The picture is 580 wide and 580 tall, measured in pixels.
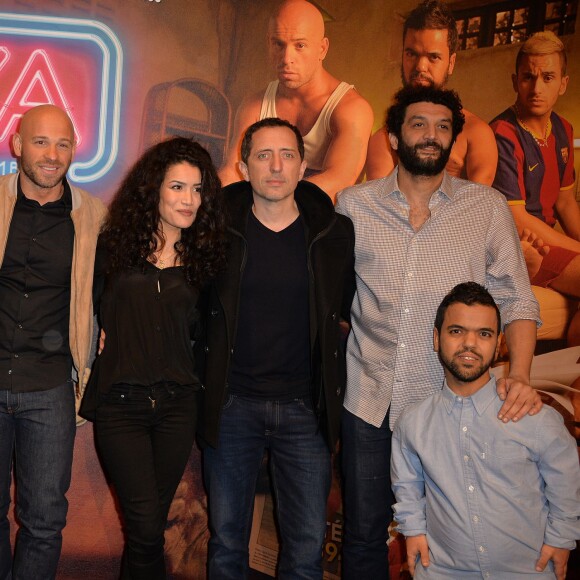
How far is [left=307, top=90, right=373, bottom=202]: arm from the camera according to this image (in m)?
3.76

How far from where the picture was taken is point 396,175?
2900mm

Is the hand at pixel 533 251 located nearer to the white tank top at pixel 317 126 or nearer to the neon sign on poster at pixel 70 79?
the white tank top at pixel 317 126

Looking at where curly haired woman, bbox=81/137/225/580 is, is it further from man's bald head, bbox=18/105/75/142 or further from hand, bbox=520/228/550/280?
hand, bbox=520/228/550/280

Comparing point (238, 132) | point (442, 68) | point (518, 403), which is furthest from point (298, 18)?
point (518, 403)

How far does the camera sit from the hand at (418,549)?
97.0 inches

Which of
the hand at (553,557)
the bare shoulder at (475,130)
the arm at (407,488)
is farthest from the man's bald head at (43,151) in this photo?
the hand at (553,557)

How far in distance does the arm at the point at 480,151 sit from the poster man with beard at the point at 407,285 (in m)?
0.89

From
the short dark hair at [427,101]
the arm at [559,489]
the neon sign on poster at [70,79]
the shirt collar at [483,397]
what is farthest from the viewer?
the neon sign on poster at [70,79]

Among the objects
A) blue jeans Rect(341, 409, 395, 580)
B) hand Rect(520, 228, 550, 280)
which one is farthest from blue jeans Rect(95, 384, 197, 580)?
hand Rect(520, 228, 550, 280)

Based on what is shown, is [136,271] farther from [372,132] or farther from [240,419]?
[372,132]

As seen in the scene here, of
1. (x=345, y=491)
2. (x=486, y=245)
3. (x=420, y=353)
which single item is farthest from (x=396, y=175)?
(x=345, y=491)

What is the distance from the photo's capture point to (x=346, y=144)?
12.4 ft

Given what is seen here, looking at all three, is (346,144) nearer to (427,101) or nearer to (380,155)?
(380,155)

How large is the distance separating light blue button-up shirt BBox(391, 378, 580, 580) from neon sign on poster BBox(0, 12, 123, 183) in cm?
248
